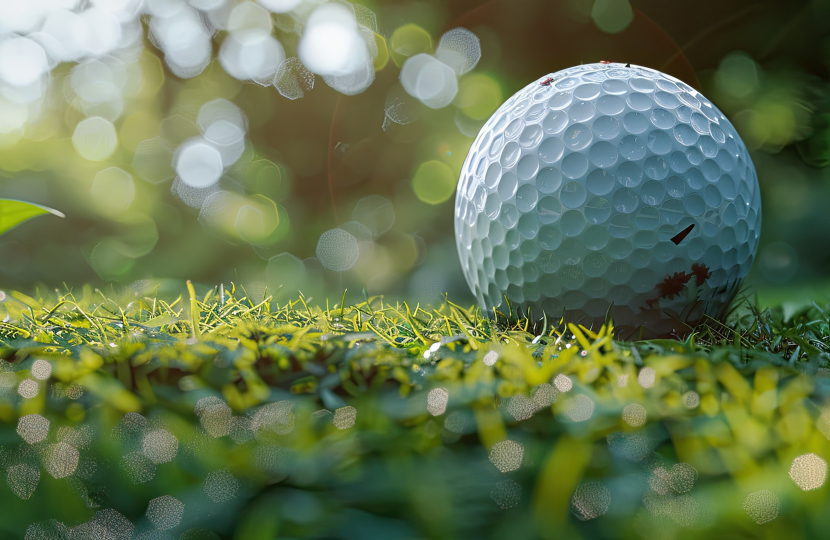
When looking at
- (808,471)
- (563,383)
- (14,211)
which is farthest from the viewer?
(14,211)

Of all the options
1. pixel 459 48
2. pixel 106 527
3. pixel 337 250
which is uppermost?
pixel 459 48

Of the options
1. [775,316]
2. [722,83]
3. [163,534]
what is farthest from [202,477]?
[722,83]

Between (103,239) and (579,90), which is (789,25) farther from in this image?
(103,239)

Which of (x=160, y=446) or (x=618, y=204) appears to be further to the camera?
(x=618, y=204)

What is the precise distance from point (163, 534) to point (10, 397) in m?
0.21

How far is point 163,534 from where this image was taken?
0.32 m

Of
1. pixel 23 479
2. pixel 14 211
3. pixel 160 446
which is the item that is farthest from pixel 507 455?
pixel 14 211

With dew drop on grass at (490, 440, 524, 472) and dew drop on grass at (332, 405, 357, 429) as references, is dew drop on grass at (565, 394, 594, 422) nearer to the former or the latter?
dew drop on grass at (490, 440, 524, 472)

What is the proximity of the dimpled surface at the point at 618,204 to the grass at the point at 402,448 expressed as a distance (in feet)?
1.33

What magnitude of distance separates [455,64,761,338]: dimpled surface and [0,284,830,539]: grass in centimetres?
41

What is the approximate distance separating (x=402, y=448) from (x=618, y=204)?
25.8 inches

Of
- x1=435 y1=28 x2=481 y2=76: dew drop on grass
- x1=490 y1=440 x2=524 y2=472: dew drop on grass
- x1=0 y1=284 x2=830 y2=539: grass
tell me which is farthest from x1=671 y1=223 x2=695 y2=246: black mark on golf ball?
x1=435 y1=28 x2=481 y2=76: dew drop on grass

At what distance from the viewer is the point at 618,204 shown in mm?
845

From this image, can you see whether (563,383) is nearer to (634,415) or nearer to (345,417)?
(634,415)
